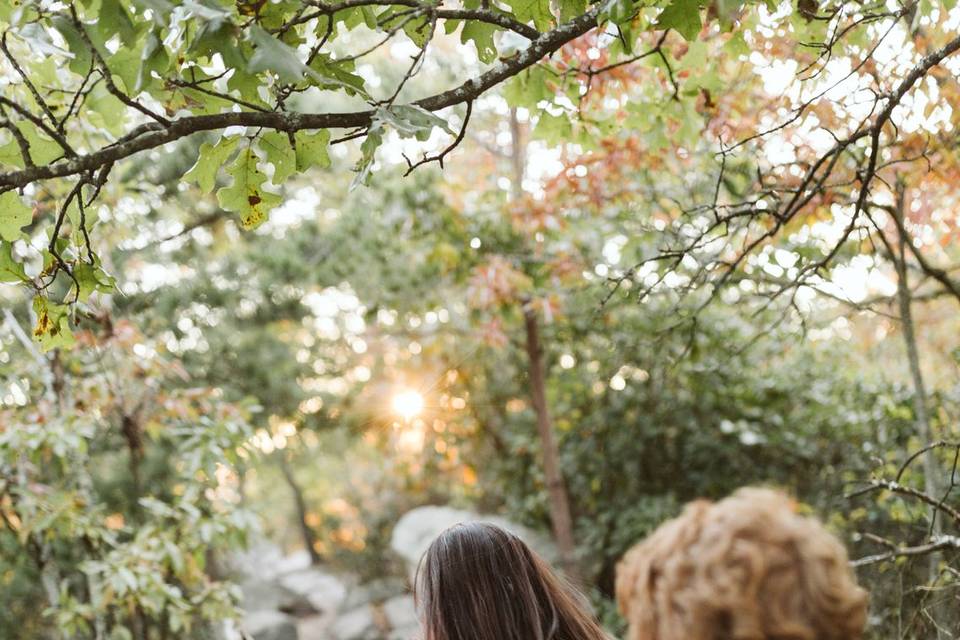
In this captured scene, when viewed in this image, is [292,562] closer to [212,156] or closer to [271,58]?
[212,156]

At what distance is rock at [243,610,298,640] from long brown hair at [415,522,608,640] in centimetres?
755

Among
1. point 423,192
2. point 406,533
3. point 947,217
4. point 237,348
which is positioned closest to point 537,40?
point 947,217

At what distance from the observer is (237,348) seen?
→ 7016mm

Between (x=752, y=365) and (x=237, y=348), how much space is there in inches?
186

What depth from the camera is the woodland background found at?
159 cm

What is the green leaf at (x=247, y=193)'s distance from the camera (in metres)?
1.65

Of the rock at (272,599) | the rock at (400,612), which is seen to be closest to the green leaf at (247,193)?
the rock at (400,612)

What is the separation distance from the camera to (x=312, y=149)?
5.49 feet

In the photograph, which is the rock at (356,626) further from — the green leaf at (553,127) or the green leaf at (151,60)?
the green leaf at (151,60)

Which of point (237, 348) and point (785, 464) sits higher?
point (237, 348)

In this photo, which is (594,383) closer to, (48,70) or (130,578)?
(130,578)

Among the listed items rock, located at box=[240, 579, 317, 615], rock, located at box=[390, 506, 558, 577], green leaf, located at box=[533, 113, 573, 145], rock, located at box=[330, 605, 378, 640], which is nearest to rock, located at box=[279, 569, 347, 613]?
rock, located at box=[240, 579, 317, 615]

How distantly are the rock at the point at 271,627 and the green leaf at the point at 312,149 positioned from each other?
7.89 meters

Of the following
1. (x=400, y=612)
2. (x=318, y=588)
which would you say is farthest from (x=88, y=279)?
(x=318, y=588)
